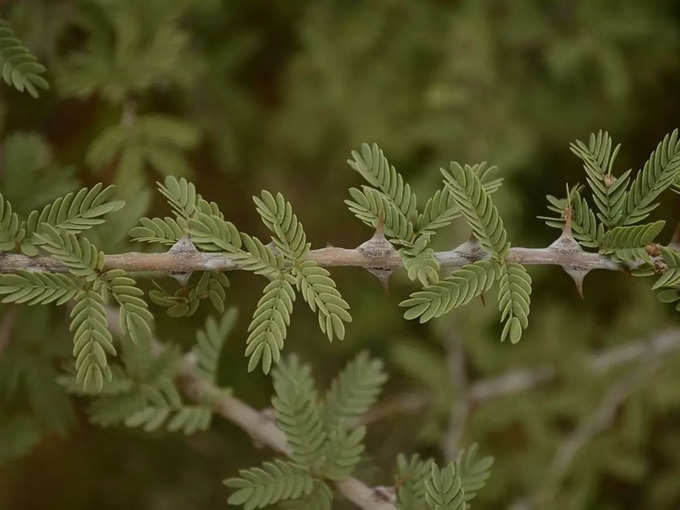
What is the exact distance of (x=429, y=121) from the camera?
2.95 metres

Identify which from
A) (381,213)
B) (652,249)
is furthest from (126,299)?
(652,249)

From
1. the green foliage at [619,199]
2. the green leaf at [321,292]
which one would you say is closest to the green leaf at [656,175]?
the green foliage at [619,199]

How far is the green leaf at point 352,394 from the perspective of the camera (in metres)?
1.66

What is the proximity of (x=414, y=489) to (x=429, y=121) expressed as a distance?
180 centimetres

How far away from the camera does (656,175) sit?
4.02ft

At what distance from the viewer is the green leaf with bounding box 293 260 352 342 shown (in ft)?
3.92

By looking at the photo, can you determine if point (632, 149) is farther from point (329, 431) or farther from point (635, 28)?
point (329, 431)

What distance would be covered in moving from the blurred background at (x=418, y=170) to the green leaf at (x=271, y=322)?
122 centimetres

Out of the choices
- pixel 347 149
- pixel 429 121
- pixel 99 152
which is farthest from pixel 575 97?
pixel 99 152

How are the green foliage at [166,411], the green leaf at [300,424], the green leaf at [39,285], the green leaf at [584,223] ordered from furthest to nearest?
1. the green foliage at [166,411]
2. the green leaf at [300,424]
3. the green leaf at [584,223]
4. the green leaf at [39,285]

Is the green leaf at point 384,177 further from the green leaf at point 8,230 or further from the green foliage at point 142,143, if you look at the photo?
the green foliage at point 142,143

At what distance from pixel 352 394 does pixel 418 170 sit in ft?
6.36

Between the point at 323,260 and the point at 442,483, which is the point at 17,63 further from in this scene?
the point at 442,483

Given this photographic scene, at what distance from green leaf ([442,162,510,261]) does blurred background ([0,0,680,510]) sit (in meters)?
1.30
